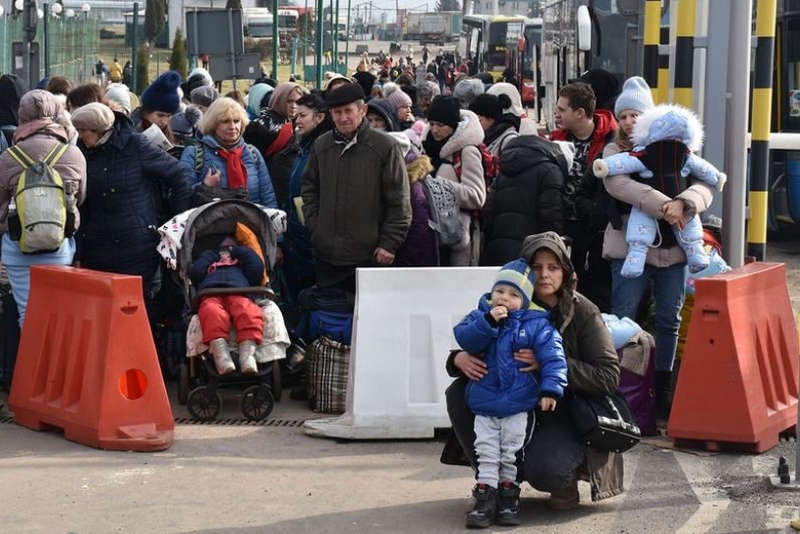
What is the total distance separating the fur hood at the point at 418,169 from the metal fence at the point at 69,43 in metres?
26.5

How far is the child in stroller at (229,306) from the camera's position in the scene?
912 centimetres

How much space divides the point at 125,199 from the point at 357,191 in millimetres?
1516

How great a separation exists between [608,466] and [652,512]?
287 millimetres

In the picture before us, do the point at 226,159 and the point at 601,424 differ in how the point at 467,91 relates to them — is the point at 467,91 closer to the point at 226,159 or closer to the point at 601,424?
the point at 226,159

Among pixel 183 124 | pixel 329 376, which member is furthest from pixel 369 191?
pixel 183 124

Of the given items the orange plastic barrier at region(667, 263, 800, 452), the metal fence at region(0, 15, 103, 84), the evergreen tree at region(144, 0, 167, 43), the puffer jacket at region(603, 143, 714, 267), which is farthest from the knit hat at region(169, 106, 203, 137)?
the evergreen tree at region(144, 0, 167, 43)

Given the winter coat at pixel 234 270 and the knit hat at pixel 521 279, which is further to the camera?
the winter coat at pixel 234 270

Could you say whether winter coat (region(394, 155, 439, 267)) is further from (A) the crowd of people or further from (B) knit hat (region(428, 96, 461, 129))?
(B) knit hat (region(428, 96, 461, 129))

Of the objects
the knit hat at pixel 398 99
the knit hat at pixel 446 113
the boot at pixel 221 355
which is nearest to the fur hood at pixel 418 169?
the knit hat at pixel 446 113

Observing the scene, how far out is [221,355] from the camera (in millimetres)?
9062

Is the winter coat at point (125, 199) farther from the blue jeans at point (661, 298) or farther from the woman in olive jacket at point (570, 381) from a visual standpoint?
the woman in olive jacket at point (570, 381)

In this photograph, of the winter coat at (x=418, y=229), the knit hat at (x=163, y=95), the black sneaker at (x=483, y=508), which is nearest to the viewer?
the black sneaker at (x=483, y=508)

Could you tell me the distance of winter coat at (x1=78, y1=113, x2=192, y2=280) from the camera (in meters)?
9.74

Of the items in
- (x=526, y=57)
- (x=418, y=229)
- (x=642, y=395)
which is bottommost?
(x=642, y=395)
